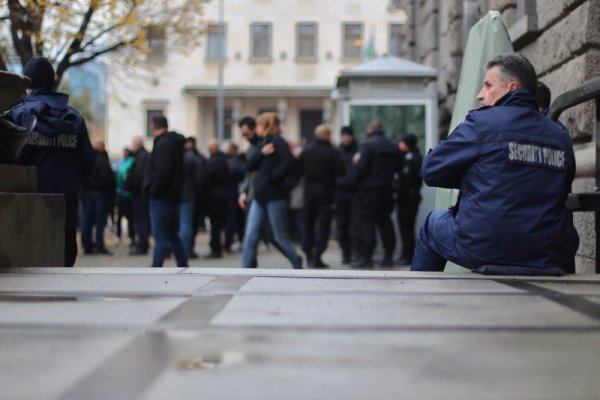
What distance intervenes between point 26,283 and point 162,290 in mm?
811

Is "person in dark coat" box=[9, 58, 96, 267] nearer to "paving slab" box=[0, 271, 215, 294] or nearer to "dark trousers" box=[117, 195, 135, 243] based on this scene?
"paving slab" box=[0, 271, 215, 294]

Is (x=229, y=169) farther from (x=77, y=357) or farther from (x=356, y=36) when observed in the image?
(x=356, y=36)

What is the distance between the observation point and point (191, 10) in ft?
54.9

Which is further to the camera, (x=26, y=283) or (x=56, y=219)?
(x=56, y=219)

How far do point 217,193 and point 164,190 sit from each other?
5188mm

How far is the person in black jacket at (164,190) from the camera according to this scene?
30.5 feet

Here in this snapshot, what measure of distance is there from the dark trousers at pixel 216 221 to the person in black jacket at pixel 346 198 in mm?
2191

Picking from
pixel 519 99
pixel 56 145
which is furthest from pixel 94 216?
pixel 519 99

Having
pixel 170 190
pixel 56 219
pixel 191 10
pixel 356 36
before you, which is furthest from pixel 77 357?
pixel 356 36

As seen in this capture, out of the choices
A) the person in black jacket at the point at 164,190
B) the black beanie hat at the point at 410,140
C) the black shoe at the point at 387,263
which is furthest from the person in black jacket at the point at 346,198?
the person in black jacket at the point at 164,190

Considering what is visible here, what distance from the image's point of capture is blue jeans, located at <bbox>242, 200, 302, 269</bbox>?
9078 mm

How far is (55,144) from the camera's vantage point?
257 inches

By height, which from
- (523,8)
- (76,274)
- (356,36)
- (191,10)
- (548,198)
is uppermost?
(356,36)

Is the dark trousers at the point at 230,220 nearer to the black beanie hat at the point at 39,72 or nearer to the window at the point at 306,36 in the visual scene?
the black beanie hat at the point at 39,72
